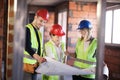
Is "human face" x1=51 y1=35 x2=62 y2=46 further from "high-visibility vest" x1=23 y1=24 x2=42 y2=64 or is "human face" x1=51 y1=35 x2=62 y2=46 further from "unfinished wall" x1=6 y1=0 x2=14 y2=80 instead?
"unfinished wall" x1=6 y1=0 x2=14 y2=80

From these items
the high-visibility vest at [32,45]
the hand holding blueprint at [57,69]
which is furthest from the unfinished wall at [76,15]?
the hand holding blueprint at [57,69]

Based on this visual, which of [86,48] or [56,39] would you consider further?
[56,39]

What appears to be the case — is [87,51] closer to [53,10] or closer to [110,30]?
[110,30]

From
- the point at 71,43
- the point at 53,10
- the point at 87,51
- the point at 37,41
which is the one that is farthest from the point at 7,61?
the point at 53,10

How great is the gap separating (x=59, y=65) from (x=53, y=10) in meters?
5.73

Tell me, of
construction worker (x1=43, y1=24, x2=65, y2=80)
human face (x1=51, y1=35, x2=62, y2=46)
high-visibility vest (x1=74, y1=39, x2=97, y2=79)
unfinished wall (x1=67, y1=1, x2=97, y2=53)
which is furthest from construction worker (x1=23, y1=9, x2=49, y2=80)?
unfinished wall (x1=67, y1=1, x2=97, y2=53)

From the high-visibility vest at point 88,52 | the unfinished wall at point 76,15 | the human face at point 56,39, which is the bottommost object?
the high-visibility vest at point 88,52

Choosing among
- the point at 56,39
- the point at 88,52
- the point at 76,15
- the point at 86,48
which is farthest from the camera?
the point at 76,15

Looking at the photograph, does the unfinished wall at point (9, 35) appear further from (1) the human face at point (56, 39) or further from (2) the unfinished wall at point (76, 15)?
(2) the unfinished wall at point (76, 15)

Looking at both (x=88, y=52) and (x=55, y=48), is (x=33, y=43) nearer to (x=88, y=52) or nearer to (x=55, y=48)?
(x=55, y=48)

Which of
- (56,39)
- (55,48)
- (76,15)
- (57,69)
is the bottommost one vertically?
(57,69)

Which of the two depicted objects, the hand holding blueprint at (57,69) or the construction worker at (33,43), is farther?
the construction worker at (33,43)

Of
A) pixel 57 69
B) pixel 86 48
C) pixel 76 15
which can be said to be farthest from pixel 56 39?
pixel 76 15

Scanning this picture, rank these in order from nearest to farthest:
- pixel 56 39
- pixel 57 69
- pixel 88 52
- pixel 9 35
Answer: pixel 57 69 → pixel 9 35 → pixel 88 52 → pixel 56 39
